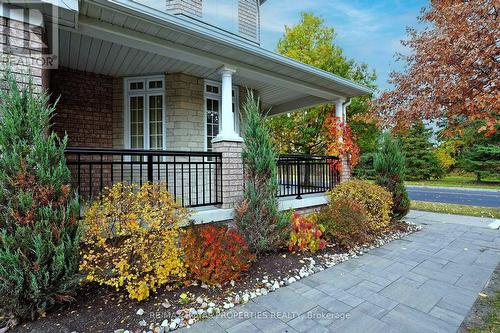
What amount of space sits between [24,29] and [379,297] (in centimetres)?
521

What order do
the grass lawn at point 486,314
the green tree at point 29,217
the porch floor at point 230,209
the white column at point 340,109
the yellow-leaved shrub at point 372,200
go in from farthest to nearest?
the white column at point 340,109 → the yellow-leaved shrub at point 372,200 → the porch floor at point 230,209 → the grass lawn at point 486,314 → the green tree at point 29,217

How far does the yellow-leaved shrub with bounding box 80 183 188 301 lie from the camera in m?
2.88

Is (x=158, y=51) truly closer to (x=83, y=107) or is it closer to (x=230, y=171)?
(x=230, y=171)

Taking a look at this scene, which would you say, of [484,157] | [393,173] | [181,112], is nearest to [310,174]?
[393,173]

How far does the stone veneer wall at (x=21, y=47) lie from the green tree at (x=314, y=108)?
10456mm

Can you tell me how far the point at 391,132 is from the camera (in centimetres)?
667

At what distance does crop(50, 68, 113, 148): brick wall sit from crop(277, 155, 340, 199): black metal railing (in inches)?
171

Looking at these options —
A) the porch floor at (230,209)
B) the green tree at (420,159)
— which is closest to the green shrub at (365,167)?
the green tree at (420,159)

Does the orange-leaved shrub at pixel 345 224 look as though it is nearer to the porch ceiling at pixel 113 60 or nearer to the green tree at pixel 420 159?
the porch ceiling at pixel 113 60

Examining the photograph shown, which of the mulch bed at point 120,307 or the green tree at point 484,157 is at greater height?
the green tree at point 484,157

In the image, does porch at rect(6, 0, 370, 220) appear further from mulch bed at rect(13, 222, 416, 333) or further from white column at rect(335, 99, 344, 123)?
mulch bed at rect(13, 222, 416, 333)

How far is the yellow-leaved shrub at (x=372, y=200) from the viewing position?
586 centimetres

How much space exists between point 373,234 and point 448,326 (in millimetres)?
3218

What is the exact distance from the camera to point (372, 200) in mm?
5941
